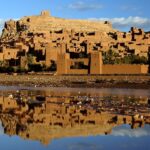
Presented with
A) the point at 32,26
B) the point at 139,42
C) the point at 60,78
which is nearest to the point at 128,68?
the point at 60,78

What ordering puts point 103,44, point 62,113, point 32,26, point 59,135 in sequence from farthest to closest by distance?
point 32,26
point 103,44
point 62,113
point 59,135

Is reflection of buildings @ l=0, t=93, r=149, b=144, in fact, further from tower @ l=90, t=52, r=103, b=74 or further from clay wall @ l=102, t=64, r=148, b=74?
tower @ l=90, t=52, r=103, b=74

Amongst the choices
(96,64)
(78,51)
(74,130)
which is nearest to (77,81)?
(96,64)

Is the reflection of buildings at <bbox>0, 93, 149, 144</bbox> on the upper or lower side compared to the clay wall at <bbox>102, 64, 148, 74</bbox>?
lower

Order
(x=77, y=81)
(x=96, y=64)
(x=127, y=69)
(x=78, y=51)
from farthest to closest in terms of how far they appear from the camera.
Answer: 1. (x=78, y=51)
2. (x=96, y=64)
3. (x=77, y=81)
4. (x=127, y=69)

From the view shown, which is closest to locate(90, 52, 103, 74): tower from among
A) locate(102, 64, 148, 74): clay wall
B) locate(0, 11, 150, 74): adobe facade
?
locate(0, 11, 150, 74): adobe facade

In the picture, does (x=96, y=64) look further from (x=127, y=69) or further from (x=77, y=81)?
(x=127, y=69)

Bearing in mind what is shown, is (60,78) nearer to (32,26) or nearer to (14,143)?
(14,143)

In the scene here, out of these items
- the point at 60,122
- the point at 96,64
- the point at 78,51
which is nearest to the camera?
the point at 60,122

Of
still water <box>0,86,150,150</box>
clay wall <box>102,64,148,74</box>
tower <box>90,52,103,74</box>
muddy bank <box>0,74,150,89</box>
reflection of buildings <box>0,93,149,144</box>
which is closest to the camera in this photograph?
still water <box>0,86,150,150</box>

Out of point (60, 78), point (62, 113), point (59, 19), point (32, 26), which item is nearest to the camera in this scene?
point (62, 113)

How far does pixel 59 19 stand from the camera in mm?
146750

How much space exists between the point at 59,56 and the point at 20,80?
20.9 feet

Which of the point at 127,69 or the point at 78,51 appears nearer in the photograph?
the point at 127,69
